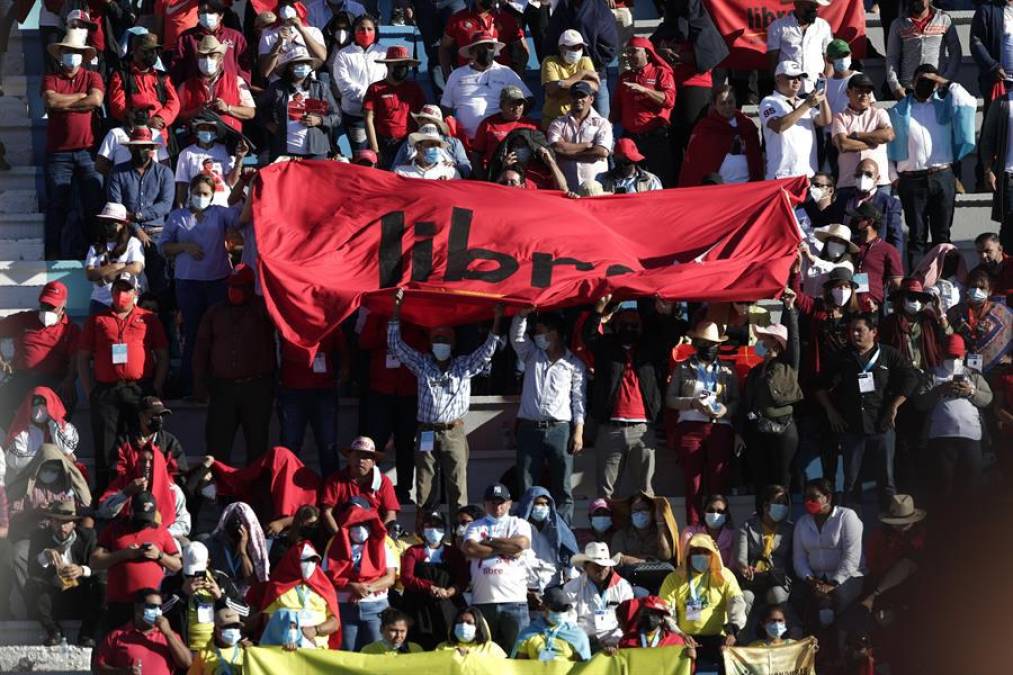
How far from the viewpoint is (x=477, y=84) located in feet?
86.6

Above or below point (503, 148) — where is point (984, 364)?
below

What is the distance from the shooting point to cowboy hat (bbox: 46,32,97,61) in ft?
85.6

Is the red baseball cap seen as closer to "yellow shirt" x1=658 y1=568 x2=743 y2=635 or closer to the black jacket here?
the black jacket

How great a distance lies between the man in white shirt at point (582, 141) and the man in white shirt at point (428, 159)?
104cm

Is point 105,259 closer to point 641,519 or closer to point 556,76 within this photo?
point 556,76

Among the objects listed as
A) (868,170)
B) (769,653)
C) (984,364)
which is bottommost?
(769,653)

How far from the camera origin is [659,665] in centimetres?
2058

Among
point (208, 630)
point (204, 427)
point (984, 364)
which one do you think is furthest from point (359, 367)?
point (984, 364)

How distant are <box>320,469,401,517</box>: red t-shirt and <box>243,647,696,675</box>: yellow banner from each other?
217cm

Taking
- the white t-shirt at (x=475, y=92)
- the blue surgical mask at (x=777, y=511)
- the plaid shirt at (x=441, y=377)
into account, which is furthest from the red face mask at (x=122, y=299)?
Answer: the blue surgical mask at (x=777, y=511)

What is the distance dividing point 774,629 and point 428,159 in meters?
5.60

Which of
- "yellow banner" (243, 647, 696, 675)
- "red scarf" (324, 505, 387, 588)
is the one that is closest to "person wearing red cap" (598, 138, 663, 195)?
"red scarf" (324, 505, 387, 588)

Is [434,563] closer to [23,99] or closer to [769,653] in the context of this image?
[769,653]

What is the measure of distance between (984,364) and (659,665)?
5227mm
